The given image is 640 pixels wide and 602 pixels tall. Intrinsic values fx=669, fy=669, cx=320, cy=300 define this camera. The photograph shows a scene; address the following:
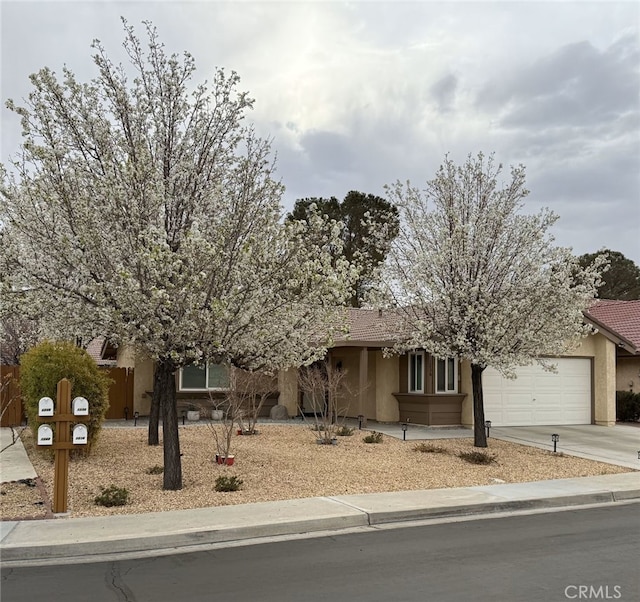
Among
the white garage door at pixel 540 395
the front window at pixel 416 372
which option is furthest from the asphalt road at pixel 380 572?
the white garage door at pixel 540 395

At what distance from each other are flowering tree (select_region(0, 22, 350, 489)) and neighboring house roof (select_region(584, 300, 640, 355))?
46.7 ft

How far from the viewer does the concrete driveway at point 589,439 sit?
14.7m

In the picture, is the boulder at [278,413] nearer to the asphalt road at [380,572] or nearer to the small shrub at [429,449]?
the small shrub at [429,449]

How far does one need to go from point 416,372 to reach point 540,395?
3991 mm

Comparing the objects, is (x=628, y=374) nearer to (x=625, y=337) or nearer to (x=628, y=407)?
(x=628, y=407)

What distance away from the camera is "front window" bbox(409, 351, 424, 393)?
1956cm

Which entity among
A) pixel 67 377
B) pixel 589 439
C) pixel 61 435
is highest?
pixel 67 377

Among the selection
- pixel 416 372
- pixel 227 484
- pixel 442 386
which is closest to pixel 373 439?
pixel 442 386

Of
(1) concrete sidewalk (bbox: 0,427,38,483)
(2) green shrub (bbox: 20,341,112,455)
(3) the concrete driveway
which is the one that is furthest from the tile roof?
(1) concrete sidewalk (bbox: 0,427,38,483)

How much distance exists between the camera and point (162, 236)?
8422mm

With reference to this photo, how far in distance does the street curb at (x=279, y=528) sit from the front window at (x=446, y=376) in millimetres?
8919

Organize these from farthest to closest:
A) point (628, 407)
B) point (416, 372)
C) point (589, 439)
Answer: point (628, 407), point (416, 372), point (589, 439)

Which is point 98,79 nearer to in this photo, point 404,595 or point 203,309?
point 203,309

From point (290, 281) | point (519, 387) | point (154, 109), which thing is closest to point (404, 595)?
point (290, 281)
